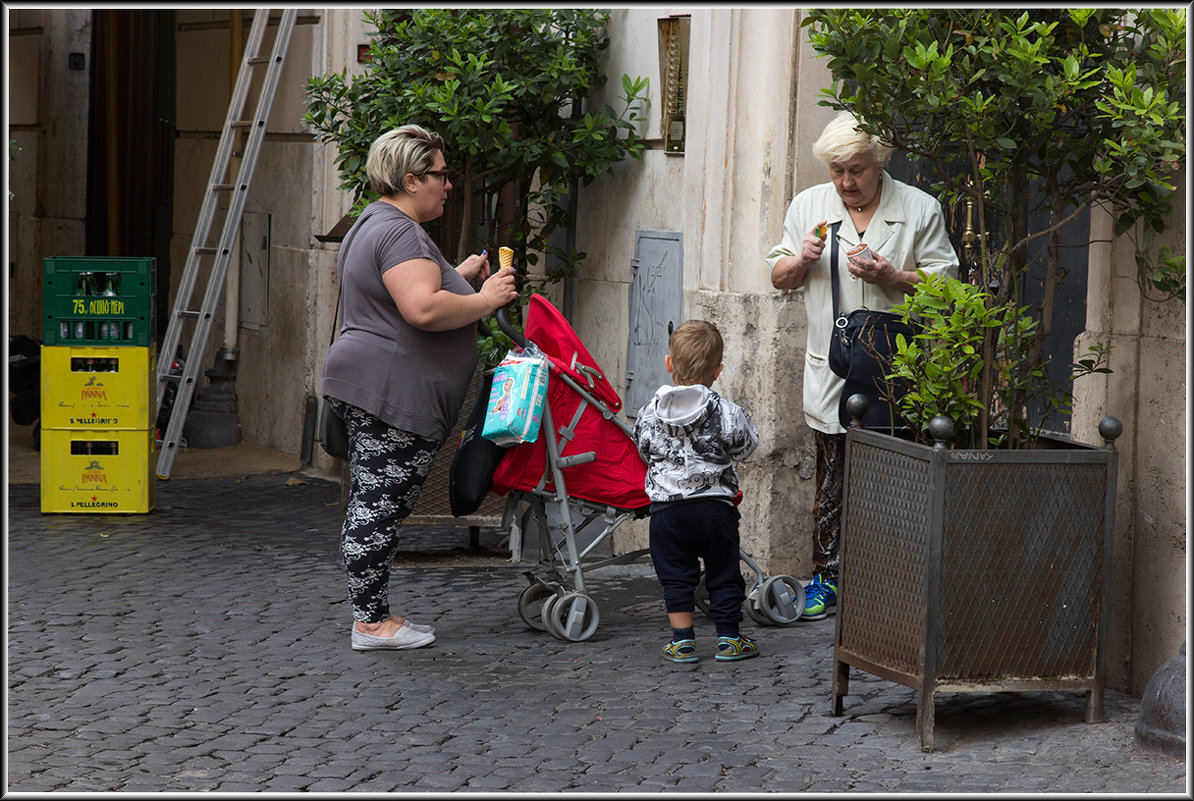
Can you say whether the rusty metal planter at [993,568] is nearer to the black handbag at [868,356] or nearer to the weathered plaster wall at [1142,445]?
the weathered plaster wall at [1142,445]

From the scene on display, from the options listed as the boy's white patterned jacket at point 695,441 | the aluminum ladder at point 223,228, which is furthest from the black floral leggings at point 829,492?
the aluminum ladder at point 223,228

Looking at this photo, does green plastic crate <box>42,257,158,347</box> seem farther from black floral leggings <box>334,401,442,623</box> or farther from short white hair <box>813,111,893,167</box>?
short white hair <box>813,111,893,167</box>

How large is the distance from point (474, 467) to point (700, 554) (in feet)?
3.06

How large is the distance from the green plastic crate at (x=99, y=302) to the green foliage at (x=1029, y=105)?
493cm

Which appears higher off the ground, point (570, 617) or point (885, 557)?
point (885, 557)

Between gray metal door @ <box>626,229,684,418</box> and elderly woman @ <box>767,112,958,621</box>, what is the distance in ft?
4.81

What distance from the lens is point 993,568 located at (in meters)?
4.47

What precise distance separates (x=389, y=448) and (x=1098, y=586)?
2.57 m

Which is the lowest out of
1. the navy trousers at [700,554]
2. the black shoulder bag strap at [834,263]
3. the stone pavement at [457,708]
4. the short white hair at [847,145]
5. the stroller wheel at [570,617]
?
the stone pavement at [457,708]

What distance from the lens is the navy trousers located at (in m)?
5.43

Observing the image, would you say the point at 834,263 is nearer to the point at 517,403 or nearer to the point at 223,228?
the point at 517,403

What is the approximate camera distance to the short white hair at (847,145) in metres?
5.56

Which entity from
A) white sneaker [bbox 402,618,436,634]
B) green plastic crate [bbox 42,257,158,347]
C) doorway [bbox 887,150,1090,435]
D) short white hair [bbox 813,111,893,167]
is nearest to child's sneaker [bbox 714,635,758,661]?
white sneaker [bbox 402,618,436,634]

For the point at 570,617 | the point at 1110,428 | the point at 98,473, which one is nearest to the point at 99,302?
the point at 98,473
